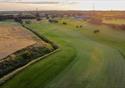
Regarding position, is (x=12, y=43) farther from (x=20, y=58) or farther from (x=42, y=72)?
(x=42, y=72)

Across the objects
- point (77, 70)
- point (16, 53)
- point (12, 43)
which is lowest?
point (12, 43)

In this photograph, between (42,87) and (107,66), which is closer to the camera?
(42,87)

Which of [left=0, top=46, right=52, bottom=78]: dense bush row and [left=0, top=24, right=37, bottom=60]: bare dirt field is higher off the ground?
[left=0, top=46, right=52, bottom=78]: dense bush row

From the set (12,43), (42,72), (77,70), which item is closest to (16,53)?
(42,72)

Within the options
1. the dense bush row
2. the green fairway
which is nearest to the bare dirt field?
the dense bush row

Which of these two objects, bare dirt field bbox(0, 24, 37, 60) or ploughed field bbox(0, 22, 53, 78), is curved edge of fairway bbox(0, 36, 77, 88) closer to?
ploughed field bbox(0, 22, 53, 78)

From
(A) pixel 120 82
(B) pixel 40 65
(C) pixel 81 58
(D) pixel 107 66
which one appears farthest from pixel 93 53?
(A) pixel 120 82

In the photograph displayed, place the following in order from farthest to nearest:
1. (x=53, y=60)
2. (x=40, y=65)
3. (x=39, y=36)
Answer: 1. (x=39, y=36)
2. (x=53, y=60)
3. (x=40, y=65)

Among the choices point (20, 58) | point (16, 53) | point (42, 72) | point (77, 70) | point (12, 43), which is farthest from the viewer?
point (12, 43)

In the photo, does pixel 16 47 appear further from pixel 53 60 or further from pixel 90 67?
pixel 90 67
